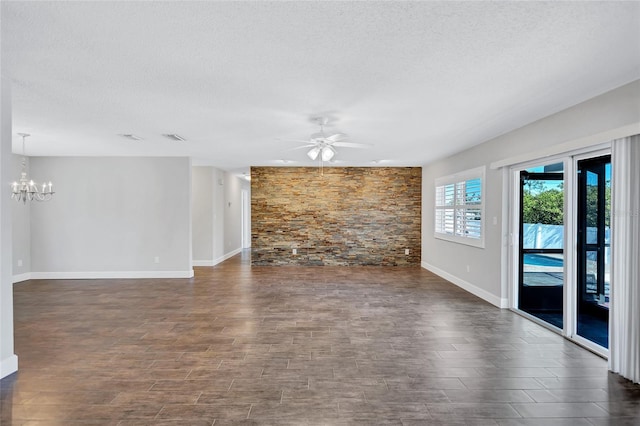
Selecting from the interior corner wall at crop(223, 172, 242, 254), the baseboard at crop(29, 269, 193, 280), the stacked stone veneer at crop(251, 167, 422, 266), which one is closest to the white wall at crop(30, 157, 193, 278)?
the baseboard at crop(29, 269, 193, 280)

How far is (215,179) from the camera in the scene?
941 cm

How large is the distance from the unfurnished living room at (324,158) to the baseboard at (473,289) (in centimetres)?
7

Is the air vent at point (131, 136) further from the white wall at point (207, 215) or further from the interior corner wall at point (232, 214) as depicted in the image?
the interior corner wall at point (232, 214)

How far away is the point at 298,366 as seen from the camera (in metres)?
3.25

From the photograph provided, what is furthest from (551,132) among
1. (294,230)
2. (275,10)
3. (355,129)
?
(294,230)

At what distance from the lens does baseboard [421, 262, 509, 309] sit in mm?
5250

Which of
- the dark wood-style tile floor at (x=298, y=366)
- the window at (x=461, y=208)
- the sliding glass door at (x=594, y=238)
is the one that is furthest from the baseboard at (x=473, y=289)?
the sliding glass door at (x=594, y=238)

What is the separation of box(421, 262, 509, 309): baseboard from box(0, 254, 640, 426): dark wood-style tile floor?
18cm

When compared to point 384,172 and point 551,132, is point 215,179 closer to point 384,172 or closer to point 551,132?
point 384,172

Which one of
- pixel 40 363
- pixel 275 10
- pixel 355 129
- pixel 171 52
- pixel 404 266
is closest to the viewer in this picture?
pixel 275 10

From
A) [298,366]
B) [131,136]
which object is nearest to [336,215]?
[131,136]

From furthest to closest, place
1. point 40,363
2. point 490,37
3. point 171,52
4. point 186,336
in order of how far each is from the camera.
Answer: point 186,336 → point 40,363 → point 171,52 → point 490,37

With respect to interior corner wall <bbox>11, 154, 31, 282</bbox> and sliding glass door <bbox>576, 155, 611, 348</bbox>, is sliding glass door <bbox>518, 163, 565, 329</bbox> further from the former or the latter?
interior corner wall <bbox>11, 154, 31, 282</bbox>

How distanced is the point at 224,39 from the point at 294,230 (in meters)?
7.23
